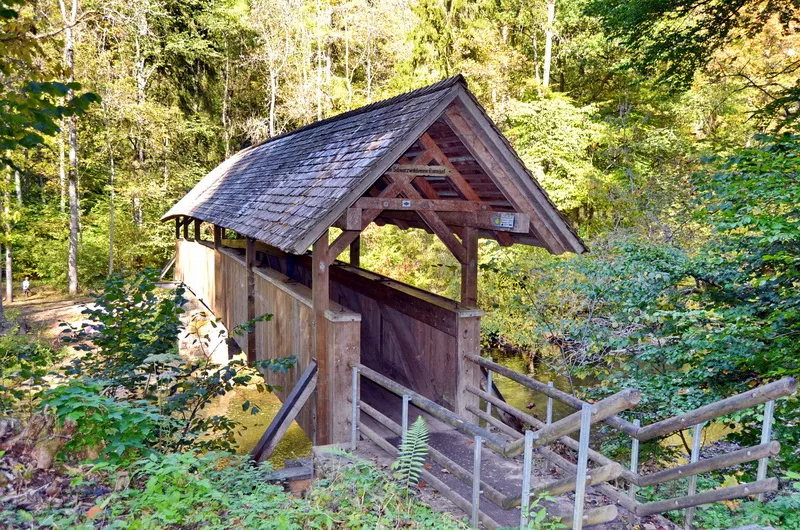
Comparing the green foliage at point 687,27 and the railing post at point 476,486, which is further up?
the green foliage at point 687,27

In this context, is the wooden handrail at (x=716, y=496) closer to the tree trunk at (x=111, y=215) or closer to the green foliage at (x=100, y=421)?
the green foliage at (x=100, y=421)

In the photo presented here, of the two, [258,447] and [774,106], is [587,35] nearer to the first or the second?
[774,106]

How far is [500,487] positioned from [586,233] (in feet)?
51.1

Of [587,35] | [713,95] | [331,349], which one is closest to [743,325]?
[331,349]

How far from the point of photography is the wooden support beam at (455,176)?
5.42m

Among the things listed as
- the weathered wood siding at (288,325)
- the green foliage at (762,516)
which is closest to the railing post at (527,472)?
the green foliage at (762,516)

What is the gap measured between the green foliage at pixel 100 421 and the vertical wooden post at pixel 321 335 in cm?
164

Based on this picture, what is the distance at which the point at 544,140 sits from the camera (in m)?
17.8

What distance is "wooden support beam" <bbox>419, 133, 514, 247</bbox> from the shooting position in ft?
17.8

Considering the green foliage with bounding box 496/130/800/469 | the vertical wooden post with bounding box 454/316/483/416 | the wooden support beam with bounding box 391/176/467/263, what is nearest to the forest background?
the green foliage with bounding box 496/130/800/469

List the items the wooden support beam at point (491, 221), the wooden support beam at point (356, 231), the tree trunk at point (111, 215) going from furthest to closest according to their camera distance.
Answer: the tree trunk at point (111, 215) → the wooden support beam at point (491, 221) → the wooden support beam at point (356, 231)

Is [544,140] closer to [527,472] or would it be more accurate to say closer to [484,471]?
[484,471]

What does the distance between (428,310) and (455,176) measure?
5.40 ft

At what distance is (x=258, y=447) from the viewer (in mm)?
5387
